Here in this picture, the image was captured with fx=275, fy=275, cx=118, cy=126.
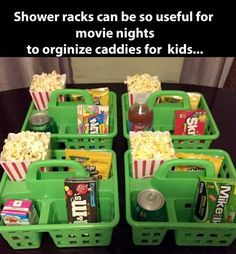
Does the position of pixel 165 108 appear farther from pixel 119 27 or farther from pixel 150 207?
pixel 119 27

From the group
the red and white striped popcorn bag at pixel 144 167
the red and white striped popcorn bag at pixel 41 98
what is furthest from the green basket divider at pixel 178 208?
the red and white striped popcorn bag at pixel 41 98

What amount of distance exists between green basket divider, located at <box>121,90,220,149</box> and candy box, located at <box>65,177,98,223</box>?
26 centimetres

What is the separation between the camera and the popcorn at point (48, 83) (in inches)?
37.1

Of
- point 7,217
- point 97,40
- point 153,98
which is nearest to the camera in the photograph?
point 7,217

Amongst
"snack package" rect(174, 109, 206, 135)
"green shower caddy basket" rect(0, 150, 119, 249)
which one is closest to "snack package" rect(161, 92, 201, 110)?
"snack package" rect(174, 109, 206, 135)

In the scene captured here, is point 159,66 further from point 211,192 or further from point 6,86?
point 211,192

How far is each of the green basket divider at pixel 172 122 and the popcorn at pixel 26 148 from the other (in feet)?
0.79

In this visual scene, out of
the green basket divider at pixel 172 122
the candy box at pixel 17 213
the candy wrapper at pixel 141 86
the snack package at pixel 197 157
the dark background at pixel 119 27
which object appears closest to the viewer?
the candy box at pixel 17 213

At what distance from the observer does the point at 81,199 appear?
1.95 ft

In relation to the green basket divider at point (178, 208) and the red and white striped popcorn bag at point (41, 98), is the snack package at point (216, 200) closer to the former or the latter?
the green basket divider at point (178, 208)

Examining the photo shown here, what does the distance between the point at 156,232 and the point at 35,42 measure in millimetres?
1354

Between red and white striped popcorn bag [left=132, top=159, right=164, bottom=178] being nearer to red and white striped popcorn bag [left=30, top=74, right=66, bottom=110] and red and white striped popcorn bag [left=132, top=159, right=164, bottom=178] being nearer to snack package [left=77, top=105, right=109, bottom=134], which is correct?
snack package [left=77, top=105, right=109, bottom=134]

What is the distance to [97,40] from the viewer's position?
1.64 m

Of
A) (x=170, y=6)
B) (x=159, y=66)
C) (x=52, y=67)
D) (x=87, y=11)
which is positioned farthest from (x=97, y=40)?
(x=159, y=66)
